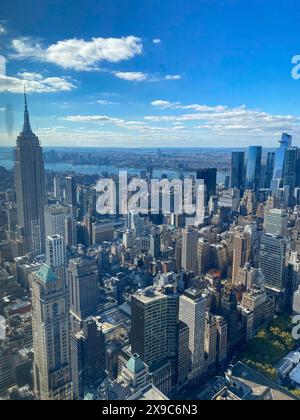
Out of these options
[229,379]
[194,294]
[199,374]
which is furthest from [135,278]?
[229,379]

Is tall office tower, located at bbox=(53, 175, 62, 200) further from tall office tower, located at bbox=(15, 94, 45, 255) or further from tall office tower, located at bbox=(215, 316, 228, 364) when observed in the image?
tall office tower, located at bbox=(215, 316, 228, 364)

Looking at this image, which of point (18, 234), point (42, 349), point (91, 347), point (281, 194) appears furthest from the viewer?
point (281, 194)

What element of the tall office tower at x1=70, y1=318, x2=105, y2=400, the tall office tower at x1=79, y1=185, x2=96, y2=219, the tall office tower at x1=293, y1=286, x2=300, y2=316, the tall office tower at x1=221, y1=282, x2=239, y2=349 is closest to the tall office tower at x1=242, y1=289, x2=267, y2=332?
the tall office tower at x1=221, y1=282, x2=239, y2=349

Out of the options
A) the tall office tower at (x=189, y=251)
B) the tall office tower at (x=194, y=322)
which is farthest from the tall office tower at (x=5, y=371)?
the tall office tower at (x=189, y=251)

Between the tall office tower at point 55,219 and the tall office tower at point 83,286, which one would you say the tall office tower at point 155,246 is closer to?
the tall office tower at point 83,286

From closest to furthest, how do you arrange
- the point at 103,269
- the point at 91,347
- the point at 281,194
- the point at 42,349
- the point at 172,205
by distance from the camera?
the point at 42,349
the point at 91,347
the point at 103,269
the point at 172,205
the point at 281,194

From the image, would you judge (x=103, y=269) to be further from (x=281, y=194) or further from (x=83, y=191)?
(x=281, y=194)

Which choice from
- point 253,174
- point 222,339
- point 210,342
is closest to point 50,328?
point 210,342
